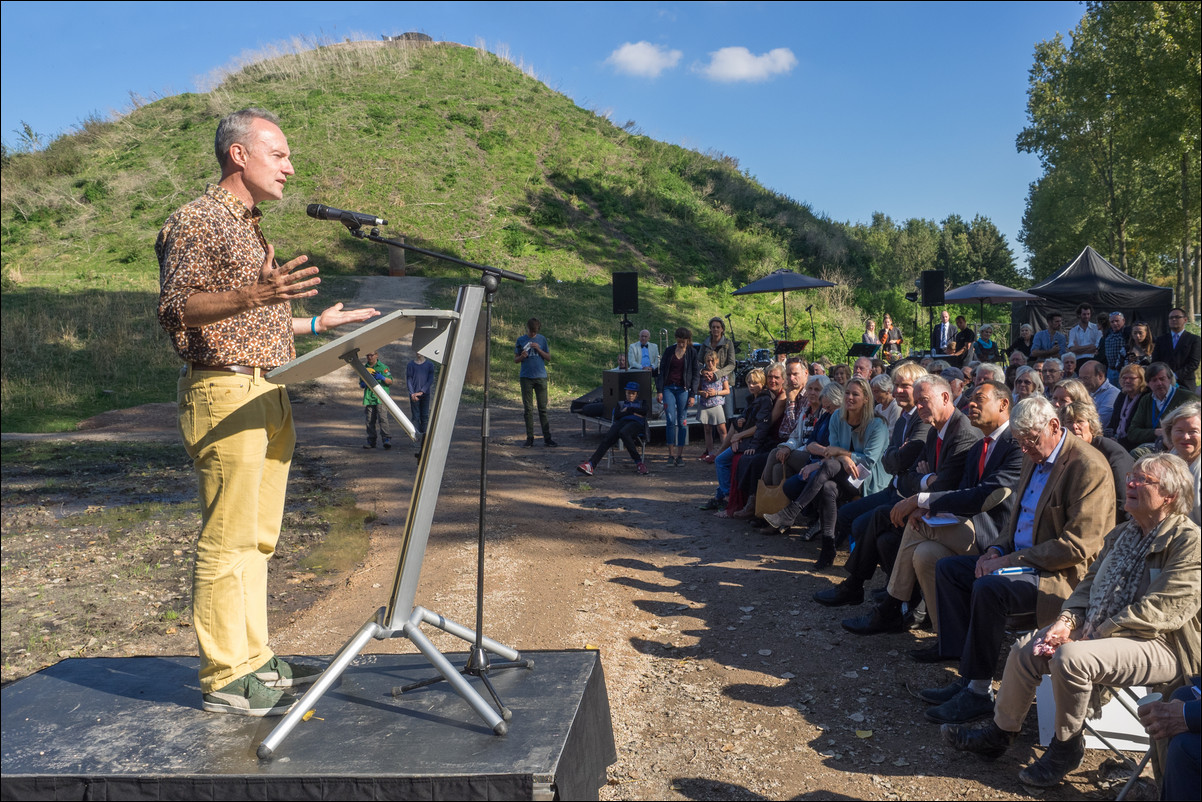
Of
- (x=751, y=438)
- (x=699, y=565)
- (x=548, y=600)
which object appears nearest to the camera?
(x=548, y=600)

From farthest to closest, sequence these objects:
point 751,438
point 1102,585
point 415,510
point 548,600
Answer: point 751,438, point 548,600, point 1102,585, point 415,510

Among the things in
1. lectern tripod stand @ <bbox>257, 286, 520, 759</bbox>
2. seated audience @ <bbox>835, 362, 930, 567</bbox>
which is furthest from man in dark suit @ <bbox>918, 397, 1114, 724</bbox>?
lectern tripod stand @ <bbox>257, 286, 520, 759</bbox>

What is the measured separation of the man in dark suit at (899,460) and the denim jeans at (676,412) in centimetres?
532

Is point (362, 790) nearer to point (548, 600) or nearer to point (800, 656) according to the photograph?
point (800, 656)

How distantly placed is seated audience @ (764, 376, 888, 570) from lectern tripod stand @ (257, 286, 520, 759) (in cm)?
451

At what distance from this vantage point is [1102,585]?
3.62 meters

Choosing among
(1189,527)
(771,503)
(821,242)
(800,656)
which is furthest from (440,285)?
(1189,527)

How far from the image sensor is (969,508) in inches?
195

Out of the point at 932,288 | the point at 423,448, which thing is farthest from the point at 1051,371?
the point at 932,288

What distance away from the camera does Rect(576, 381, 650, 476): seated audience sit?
1150 cm

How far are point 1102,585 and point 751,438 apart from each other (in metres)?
5.17

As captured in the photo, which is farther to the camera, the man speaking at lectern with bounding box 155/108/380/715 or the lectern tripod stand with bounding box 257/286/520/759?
the man speaking at lectern with bounding box 155/108/380/715

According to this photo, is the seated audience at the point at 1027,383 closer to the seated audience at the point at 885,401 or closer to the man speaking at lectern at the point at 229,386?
the seated audience at the point at 885,401

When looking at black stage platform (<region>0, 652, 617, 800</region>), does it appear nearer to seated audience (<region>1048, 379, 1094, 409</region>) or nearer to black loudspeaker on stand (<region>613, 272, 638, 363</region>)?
seated audience (<region>1048, 379, 1094, 409</region>)
